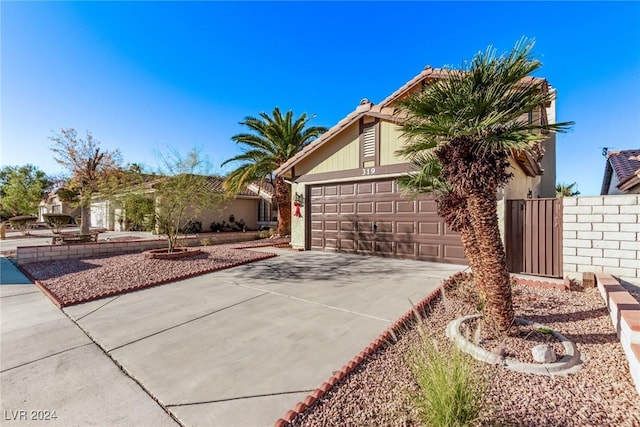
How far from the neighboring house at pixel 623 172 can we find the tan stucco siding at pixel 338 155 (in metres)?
8.40

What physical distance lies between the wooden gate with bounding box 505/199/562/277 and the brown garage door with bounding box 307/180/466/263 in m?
1.42

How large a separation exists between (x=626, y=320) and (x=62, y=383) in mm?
6472

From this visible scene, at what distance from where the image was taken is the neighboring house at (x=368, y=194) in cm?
926

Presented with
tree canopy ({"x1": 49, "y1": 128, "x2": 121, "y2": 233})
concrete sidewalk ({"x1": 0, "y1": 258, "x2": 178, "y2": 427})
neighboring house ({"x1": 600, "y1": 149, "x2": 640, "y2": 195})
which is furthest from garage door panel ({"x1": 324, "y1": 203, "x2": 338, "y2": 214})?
tree canopy ({"x1": 49, "y1": 128, "x2": 121, "y2": 233})

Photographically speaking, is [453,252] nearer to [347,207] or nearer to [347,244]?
[347,244]

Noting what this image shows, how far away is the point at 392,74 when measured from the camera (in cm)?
1412

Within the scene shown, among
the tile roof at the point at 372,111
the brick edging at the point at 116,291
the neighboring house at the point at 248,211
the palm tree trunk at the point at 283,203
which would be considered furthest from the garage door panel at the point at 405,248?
the neighboring house at the point at 248,211

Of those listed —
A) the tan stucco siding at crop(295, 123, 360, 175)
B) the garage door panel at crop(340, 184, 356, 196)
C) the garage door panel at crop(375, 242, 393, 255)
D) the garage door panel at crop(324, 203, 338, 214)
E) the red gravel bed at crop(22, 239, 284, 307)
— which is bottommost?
the red gravel bed at crop(22, 239, 284, 307)

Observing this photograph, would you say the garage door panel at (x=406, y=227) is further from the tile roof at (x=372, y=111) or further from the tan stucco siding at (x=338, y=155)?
the tile roof at (x=372, y=111)

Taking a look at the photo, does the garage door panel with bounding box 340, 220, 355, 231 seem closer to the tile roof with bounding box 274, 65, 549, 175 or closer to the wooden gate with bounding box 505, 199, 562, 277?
the tile roof with bounding box 274, 65, 549, 175

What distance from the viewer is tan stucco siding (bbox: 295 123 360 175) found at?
10797mm

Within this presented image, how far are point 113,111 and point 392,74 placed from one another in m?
14.0

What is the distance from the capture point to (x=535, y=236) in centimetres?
716

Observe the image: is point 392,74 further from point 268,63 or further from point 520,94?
point 520,94
